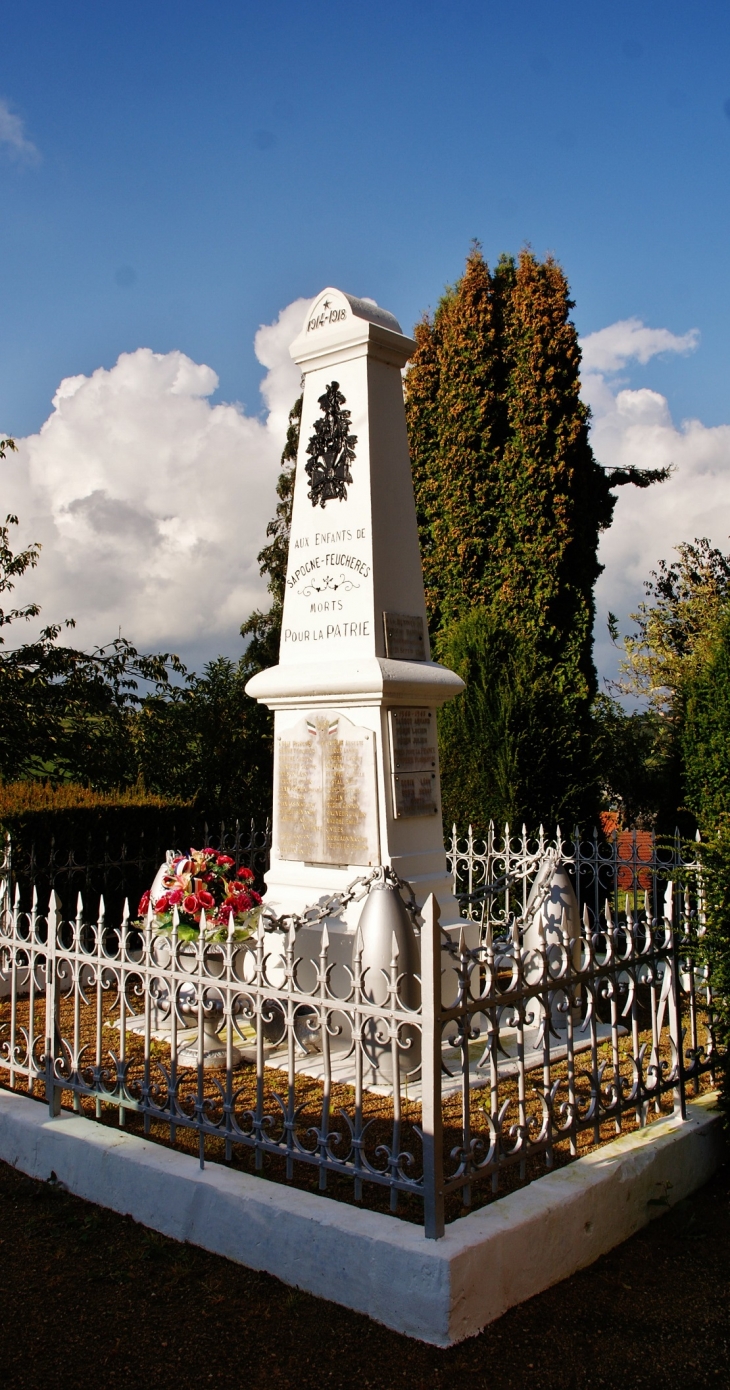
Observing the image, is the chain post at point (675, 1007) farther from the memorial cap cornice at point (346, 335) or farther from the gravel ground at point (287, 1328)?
the memorial cap cornice at point (346, 335)

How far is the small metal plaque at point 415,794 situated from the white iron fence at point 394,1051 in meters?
0.61

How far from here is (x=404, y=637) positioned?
6.48 m

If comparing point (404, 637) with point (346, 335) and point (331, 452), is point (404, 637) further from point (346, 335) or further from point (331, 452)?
point (346, 335)

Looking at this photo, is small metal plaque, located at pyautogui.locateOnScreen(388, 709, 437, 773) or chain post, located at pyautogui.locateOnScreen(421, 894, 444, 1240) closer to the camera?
chain post, located at pyautogui.locateOnScreen(421, 894, 444, 1240)

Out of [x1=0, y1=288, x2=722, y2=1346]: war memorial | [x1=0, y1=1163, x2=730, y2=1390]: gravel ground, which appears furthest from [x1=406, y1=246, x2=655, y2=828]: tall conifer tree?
[x1=0, y1=1163, x2=730, y2=1390]: gravel ground

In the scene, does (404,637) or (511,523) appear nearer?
(404,637)

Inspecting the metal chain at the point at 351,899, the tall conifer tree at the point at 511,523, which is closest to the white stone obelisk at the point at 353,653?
the metal chain at the point at 351,899

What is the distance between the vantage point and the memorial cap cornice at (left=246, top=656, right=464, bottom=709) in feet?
20.1

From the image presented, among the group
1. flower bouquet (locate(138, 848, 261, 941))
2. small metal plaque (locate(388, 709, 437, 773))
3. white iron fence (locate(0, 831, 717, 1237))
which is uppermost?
small metal plaque (locate(388, 709, 437, 773))

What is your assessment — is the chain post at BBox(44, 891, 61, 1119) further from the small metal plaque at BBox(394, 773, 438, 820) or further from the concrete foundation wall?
the small metal plaque at BBox(394, 773, 438, 820)

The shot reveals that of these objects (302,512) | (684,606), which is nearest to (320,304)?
(302,512)

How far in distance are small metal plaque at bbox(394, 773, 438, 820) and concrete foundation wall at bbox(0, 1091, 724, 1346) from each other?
2.37m

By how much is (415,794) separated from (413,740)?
35cm

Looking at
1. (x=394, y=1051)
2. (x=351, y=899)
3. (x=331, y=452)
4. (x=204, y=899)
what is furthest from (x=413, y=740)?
(x=394, y=1051)
